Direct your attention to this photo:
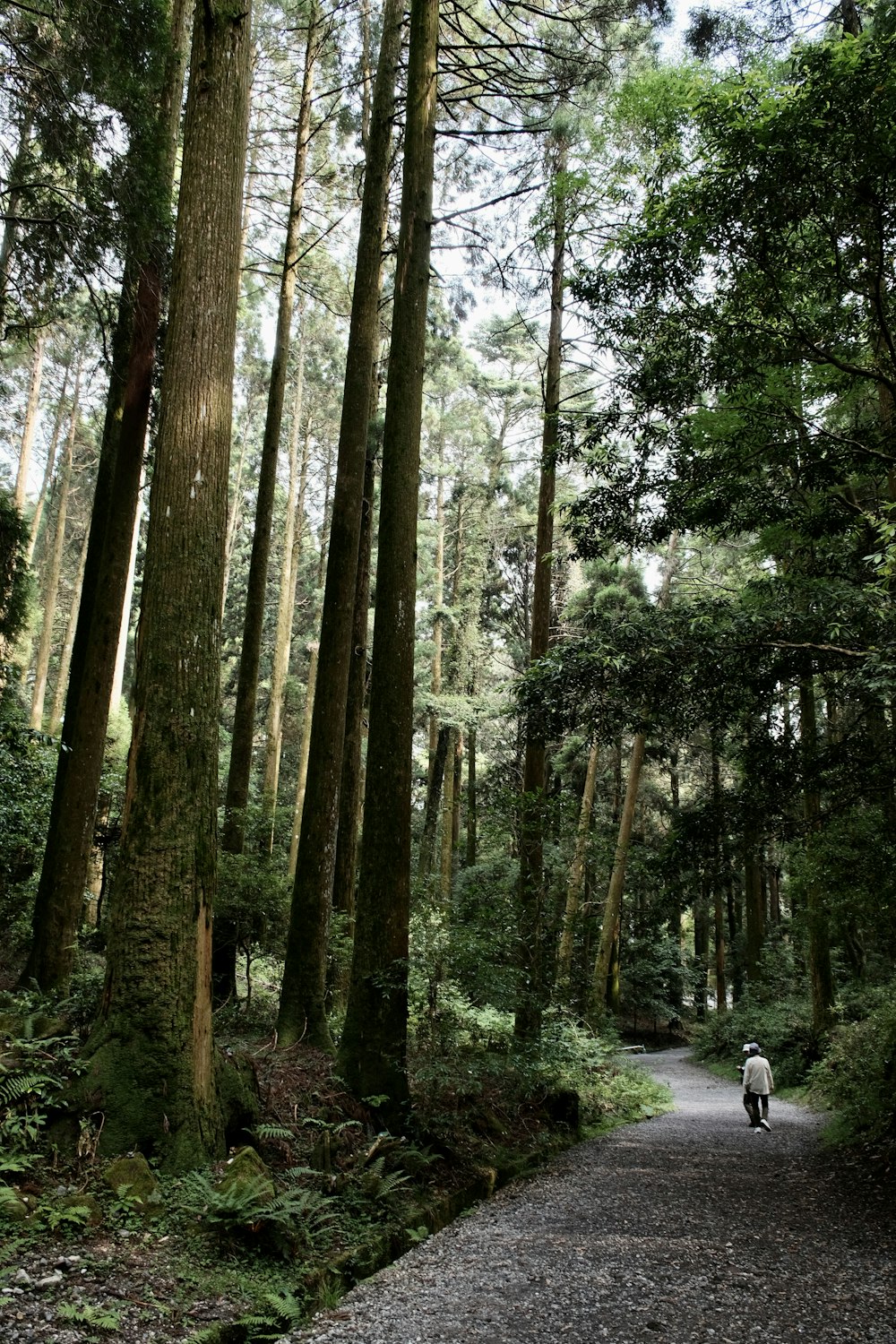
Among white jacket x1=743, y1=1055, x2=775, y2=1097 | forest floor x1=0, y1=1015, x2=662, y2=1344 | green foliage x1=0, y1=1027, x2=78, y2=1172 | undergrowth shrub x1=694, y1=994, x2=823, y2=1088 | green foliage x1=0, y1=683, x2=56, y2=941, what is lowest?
undergrowth shrub x1=694, y1=994, x2=823, y2=1088

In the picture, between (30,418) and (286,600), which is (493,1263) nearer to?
(286,600)

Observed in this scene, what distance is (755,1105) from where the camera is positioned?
37.4 ft

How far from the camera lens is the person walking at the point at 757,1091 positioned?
11.4 metres

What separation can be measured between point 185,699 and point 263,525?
776 centimetres

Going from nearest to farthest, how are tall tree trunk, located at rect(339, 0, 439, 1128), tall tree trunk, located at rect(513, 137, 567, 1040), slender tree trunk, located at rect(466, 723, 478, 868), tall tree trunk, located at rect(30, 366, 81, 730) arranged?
tall tree trunk, located at rect(339, 0, 439, 1128)
tall tree trunk, located at rect(513, 137, 567, 1040)
slender tree trunk, located at rect(466, 723, 478, 868)
tall tree trunk, located at rect(30, 366, 81, 730)

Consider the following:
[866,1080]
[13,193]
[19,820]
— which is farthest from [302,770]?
[13,193]

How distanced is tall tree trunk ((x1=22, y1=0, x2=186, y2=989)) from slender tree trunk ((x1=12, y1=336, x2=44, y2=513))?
14248mm

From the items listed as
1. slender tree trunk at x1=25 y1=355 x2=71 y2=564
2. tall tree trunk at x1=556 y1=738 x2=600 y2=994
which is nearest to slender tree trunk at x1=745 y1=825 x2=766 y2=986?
tall tree trunk at x1=556 y1=738 x2=600 y2=994

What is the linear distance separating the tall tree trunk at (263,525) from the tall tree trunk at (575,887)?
457 cm

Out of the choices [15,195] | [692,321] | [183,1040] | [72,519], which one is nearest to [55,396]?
[72,519]

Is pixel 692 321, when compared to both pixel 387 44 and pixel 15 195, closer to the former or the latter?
pixel 387 44

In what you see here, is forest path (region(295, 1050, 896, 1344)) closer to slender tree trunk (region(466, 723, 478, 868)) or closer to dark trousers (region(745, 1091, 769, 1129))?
dark trousers (region(745, 1091, 769, 1129))

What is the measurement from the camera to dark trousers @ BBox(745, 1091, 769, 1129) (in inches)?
448

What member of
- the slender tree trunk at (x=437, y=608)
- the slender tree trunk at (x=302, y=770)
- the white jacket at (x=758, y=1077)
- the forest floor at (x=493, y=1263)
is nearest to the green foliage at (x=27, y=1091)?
the forest floor at (x=493, y=1263)
